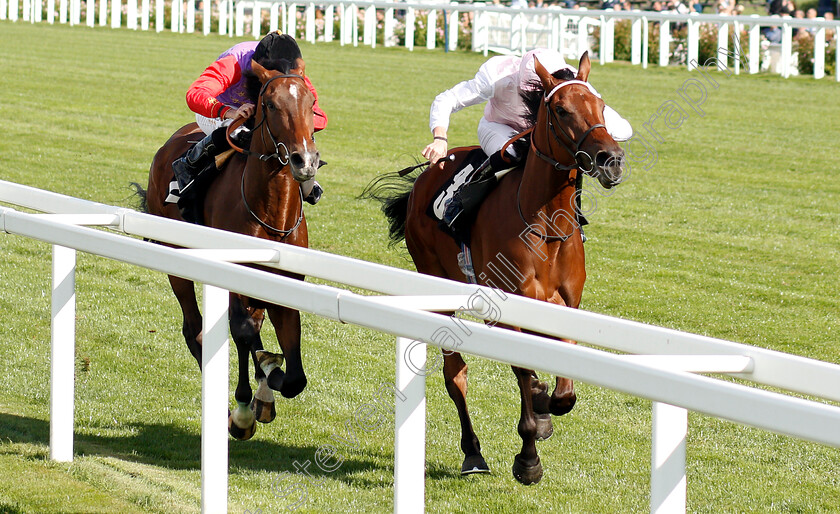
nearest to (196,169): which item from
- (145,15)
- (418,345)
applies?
(418,345)

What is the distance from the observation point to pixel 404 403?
261 cm

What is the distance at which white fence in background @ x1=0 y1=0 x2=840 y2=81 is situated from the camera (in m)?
17.6

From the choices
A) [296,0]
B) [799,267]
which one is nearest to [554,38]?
[296,0]

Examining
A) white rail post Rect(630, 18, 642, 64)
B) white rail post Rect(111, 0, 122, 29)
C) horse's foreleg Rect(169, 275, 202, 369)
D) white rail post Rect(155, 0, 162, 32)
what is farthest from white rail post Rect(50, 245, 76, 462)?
white rail post Rect(111, 0, 122, 29)

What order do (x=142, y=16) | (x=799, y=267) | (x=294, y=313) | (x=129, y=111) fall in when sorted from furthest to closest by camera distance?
(x=142, y=16)
(x=129, y=111)
(x=799, y=267)
(x=294, y=313)

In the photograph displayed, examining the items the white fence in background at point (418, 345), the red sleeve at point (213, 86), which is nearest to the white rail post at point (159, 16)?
the red sleeve at point (213, 86)

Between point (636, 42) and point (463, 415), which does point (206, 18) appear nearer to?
point (636, 42)

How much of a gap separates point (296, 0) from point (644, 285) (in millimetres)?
16561

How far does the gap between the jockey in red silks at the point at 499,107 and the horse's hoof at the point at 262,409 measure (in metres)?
1.04

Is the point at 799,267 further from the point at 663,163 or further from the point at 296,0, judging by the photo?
the point at 296,0

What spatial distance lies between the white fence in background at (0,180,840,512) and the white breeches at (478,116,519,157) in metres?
1.57

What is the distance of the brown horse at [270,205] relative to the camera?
436 centimetres

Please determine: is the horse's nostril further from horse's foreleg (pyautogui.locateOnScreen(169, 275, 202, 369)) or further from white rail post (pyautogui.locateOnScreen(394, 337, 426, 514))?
white rail post (pyautogui.locateOnScreen(394, 337, 426, 514))

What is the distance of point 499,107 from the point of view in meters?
4.83
